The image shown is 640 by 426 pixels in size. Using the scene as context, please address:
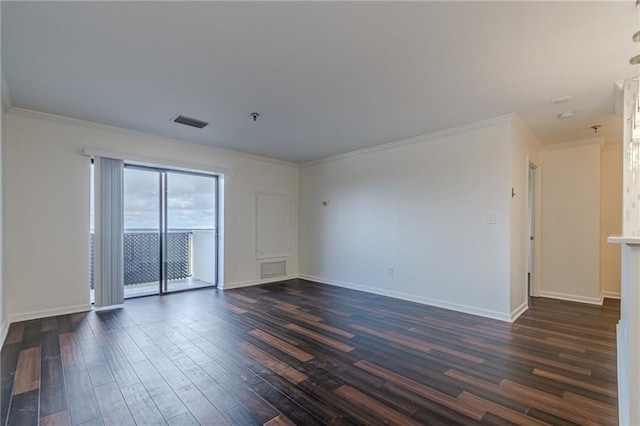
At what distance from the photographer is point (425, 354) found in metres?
2.76

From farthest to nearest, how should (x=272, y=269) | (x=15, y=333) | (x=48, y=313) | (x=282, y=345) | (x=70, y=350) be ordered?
1. (x=272, y=269)
2. (x=48, y=313)
3. (x=15, y=333)
4. (x=282, y=345)
5. (x=70, y=350)

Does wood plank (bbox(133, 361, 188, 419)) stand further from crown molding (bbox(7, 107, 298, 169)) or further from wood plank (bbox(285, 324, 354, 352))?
crown molding (bbox(7, 107, 298, 169))

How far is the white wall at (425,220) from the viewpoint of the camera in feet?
12.7

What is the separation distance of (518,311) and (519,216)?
1234mm

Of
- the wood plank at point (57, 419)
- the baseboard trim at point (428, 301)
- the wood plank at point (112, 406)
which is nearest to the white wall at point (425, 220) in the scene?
the baseboard trim at point (428, 301)

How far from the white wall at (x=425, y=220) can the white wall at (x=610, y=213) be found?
2.47 metres

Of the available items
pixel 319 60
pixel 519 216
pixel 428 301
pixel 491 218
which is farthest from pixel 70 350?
pixel 519 216

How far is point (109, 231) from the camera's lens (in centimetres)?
432

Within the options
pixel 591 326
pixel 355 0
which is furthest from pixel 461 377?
pixel 355 0

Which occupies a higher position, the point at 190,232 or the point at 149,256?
the point at 190,232

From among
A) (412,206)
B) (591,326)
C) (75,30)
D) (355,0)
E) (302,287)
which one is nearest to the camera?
(355,0)

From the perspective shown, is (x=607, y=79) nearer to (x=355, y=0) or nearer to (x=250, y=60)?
(x=355, y=0)

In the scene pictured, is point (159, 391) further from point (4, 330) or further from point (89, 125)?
point (89, 125)

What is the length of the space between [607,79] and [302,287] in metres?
4.85
